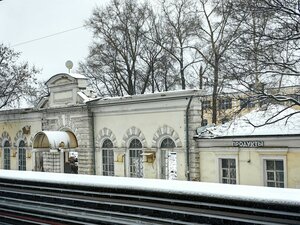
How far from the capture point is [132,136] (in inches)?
811

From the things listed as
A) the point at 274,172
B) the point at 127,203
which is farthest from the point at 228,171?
the point at 127,203

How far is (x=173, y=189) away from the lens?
3.71 metres

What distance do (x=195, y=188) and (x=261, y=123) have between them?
14.1m

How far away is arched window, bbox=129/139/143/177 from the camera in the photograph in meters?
20.4

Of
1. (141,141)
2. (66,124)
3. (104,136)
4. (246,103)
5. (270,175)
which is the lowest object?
(270,175)

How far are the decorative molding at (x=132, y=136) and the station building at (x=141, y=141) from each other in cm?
5

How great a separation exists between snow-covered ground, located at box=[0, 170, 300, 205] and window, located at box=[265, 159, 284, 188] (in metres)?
12.3

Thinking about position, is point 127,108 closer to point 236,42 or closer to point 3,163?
point 236,42

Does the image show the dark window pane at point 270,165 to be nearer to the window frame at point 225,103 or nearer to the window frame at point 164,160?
the window frame at point 225,103

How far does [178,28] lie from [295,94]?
1795 centimetres

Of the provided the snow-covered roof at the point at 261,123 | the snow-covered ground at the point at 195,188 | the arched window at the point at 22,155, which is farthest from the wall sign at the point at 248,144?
the arched window at the point at 22,155

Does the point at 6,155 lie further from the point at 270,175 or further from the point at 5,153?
the point at 270,175

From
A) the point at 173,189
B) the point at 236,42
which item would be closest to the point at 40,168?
the point at 236,42

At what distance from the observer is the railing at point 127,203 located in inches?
123
